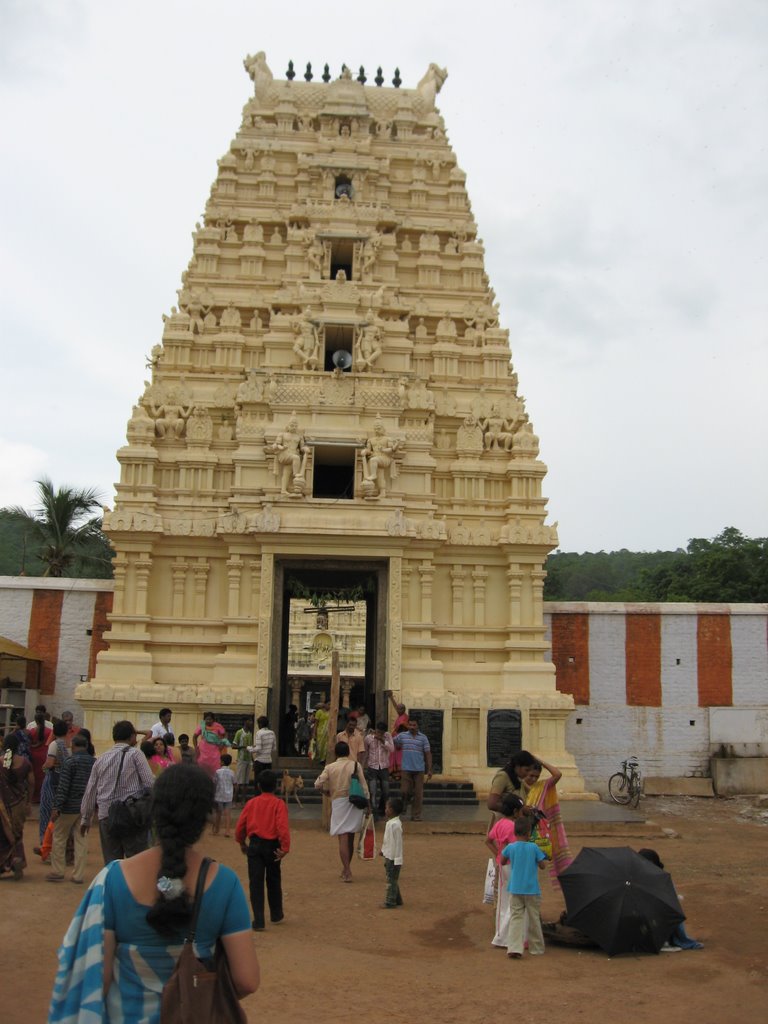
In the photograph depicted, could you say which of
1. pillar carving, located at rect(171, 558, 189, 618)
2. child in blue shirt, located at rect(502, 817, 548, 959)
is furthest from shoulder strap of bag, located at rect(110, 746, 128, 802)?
pillar carving, located at rect(171, 558, 189, 618)

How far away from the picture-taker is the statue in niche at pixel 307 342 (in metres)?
22.3

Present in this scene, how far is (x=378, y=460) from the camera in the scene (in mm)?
21000

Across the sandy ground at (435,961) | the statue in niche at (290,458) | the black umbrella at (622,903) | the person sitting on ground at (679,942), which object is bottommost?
the sandy ground at (435,961)

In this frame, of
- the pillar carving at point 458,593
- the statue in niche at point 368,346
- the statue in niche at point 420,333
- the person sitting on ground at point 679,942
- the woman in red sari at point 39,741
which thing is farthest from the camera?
the statue in niche at point 420,333

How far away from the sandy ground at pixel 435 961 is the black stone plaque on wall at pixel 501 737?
23.0 feet

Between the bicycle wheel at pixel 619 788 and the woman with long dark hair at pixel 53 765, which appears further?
the bicycle wheel at pixel 619 788

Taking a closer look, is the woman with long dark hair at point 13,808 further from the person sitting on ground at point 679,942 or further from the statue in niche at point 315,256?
the statue in niche at point 315,256

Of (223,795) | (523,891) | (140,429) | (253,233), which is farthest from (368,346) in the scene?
(523,891)

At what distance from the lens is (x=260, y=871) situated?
927cm

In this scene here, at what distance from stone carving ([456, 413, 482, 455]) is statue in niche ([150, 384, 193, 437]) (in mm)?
6405

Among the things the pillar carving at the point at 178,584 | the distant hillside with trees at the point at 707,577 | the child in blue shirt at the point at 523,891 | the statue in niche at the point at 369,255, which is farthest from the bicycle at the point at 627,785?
the distant hillside with trees at the point at 707,577

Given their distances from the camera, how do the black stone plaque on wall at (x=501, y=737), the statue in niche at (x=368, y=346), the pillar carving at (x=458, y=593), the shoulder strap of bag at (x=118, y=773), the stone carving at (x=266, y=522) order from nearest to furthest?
the shoulder strap of bag at (x=118, y=773) < the black stone plaque on wall at (x=501, y=737) < the stone carving at (x=266, y=522) < the pillar carving at (x=458, y=593) < the statue in niche at (x=368, y=346)

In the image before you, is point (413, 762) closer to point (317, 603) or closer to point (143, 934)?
point (317, 603)

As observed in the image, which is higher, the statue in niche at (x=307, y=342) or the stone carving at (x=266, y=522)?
the statue in niche at (x=307, y=342)
